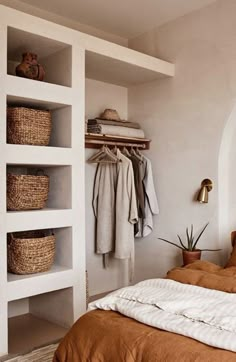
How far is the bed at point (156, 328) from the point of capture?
1.40 m

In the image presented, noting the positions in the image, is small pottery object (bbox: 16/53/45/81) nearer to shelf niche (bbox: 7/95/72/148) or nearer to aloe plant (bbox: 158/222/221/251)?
shelf niche (bbox: 7/95/72/148)

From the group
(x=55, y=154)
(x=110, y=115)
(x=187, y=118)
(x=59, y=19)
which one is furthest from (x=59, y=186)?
(x=59, y=19)

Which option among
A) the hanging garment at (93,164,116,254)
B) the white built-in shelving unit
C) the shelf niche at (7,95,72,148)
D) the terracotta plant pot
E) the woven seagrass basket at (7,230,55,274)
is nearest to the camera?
the white built-in shelving unit

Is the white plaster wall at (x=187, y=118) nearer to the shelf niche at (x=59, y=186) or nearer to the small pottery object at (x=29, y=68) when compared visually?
the shelf niche at (x=59, y=186)

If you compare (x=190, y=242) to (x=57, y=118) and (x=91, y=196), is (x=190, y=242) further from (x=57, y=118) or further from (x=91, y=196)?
(x=57, y=118)

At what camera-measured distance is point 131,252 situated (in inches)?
142

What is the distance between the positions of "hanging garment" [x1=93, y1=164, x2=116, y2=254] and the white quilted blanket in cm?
156

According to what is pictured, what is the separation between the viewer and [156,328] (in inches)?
62.2

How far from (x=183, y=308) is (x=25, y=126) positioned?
5.55ft

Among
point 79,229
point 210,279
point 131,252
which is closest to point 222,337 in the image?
point 210,279

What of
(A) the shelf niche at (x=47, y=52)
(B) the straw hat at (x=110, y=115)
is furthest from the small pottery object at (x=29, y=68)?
(B) the straw hat at (x=110, y=115)

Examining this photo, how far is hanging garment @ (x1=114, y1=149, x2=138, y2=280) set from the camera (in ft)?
11.5

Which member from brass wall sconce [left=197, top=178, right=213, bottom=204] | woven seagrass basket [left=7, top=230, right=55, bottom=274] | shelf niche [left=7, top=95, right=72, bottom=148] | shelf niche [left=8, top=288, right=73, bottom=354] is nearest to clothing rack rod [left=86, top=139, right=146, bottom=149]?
shelf niche [left=7, top=95, right=72, bottom=148]

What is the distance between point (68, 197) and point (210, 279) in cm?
130
